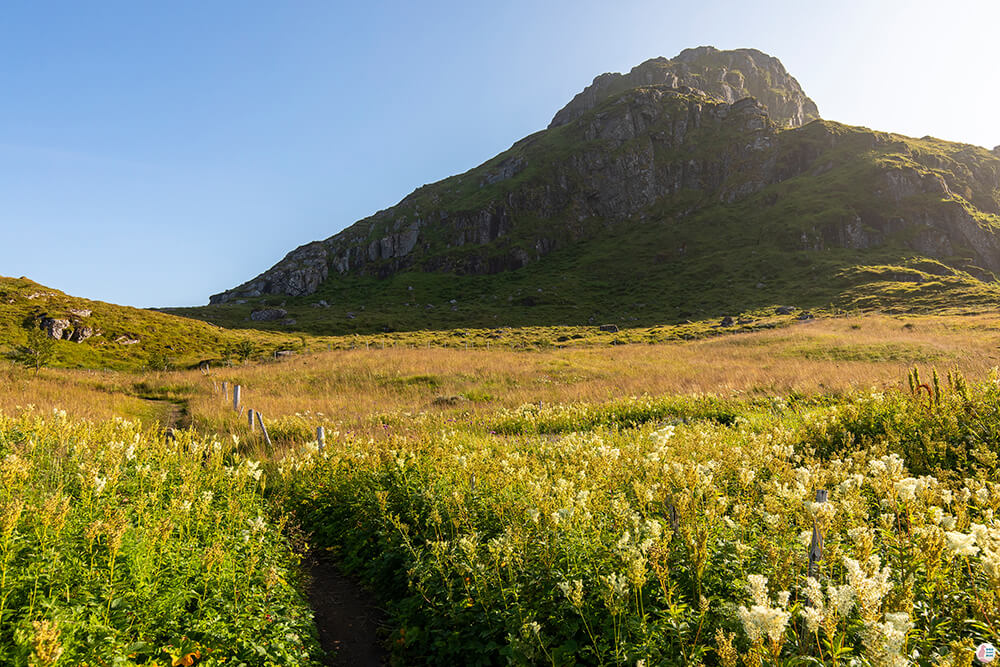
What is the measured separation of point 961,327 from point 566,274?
332ft

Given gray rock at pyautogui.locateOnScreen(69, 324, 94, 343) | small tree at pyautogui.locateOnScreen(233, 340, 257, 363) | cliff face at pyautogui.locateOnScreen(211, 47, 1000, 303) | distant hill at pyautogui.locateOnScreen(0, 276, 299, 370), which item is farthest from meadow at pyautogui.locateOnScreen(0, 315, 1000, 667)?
cliff face at pyautogui.locateOnScreen(211, 47, 1000, 303)

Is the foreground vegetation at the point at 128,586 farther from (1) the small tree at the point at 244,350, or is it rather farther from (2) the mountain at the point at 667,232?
(2) the mountain at the point at 667,232

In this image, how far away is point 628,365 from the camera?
29031 millimetres

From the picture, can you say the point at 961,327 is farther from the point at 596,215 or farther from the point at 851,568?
the point at 596,215

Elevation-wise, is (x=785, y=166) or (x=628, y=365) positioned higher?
(x=785, y=166)

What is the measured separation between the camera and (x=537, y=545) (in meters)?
4.30

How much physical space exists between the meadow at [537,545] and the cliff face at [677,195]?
442 ft

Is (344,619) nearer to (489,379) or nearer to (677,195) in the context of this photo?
(489,379)

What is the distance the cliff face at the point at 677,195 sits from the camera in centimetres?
12069

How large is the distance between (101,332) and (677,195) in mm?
171916

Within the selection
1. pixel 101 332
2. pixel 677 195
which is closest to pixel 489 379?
pixel 101 332

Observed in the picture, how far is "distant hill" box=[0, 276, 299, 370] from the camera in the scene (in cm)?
4106

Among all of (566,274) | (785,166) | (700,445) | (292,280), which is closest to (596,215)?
(566,274)

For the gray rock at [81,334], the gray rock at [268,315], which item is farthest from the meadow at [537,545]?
the gray rock at [268,315]
